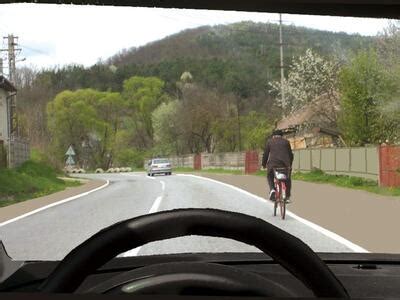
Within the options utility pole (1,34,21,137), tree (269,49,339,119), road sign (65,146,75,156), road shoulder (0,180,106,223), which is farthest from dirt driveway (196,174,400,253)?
utility pole (1,34,21,137)

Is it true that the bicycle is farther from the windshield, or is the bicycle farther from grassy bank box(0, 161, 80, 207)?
grassy bank box(0, 161, 80, 207)

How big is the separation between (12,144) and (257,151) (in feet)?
4.14

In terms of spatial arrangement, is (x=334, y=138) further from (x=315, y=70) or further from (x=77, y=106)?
(x=77, y=106)

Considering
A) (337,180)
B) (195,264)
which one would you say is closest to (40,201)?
(337,180)

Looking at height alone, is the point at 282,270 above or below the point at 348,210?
above

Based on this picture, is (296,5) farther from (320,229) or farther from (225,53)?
(320,229)

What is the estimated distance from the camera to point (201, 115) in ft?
8.73

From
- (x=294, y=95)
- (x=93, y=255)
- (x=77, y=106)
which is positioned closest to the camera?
(x=93, y=255)

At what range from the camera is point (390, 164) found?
2.64 metres

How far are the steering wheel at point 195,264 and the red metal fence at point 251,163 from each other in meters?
1.82

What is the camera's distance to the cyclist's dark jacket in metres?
2.54

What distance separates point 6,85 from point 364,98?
135 centimetres

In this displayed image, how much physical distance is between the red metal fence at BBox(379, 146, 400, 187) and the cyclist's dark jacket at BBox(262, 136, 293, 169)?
0.41 meters

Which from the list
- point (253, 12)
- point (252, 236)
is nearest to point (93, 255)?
point (252, 236)
